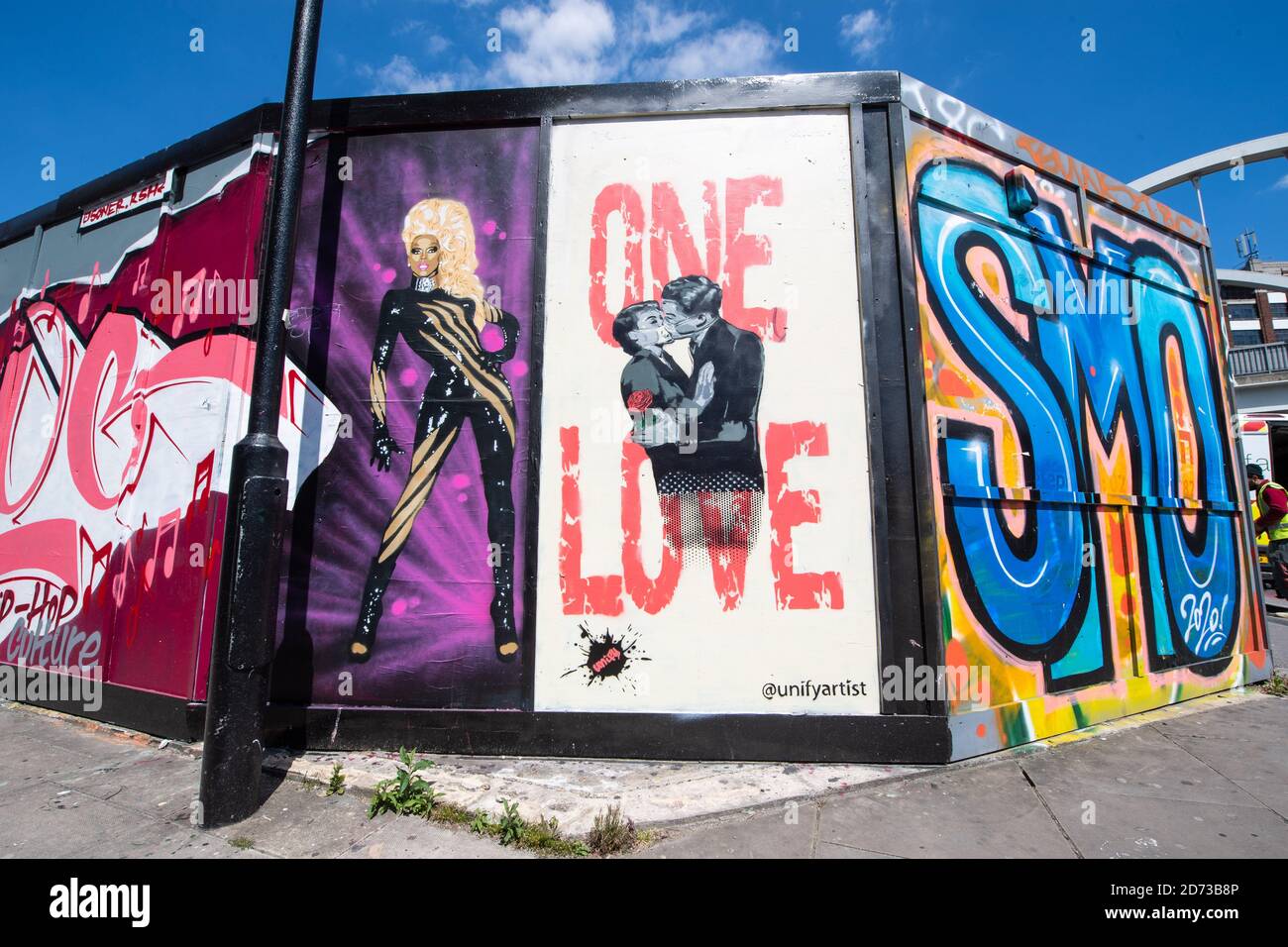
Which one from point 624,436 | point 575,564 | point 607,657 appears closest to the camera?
point 607,657

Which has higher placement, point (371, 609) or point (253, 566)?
point (253, 566)

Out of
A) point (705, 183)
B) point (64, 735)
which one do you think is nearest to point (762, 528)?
point (705, 183)

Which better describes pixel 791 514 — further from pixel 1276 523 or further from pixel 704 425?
pixel 1276 523

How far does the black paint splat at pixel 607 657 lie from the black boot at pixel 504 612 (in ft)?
1.32

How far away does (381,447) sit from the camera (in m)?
4.48

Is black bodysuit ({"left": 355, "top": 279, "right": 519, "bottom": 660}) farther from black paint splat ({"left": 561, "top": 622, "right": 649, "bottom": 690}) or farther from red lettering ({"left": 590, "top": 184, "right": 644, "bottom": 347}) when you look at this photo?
red lettering ({"left": 590, "top": 184, "right": 644, "bottom": 347})

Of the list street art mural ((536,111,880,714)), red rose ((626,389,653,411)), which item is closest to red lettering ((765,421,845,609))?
street art mural ((536,111,880,714))

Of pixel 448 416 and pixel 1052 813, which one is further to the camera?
pixel 448 416

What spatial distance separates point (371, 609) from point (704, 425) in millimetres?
2620

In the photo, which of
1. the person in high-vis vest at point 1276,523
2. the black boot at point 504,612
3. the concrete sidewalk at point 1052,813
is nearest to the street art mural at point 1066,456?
the concrete sidewalk at point 1052,813

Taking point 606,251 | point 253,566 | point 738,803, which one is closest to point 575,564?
point 738,803

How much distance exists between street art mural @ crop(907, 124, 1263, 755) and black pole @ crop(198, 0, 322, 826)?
4071 millimetres

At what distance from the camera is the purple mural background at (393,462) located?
4246 mm
